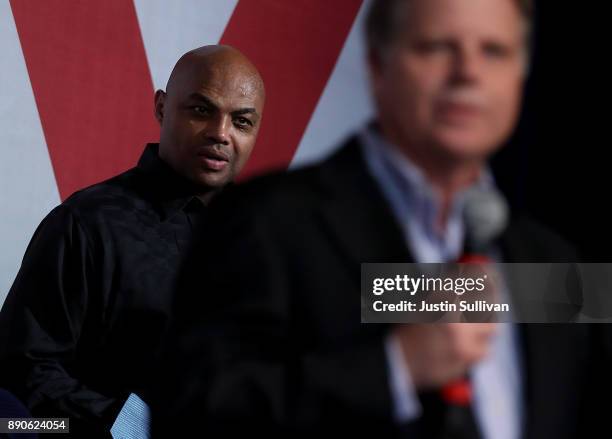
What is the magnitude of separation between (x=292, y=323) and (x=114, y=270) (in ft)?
3.57

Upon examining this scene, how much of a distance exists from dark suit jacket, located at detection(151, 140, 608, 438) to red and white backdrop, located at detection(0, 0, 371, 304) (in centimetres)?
127

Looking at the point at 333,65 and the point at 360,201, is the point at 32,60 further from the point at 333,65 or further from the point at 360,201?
the point at 360,201

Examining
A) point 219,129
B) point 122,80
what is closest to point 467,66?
point 219,129

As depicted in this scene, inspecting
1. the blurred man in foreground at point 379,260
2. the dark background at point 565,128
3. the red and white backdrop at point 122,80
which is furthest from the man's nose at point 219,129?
the blurred man in foreground at point 379,260

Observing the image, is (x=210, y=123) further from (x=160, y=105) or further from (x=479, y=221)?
(x=479, y=221)

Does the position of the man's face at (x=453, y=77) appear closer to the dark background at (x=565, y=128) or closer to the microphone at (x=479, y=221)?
the microphone at (x=479, y=221)

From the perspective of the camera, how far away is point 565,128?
1.37 meters

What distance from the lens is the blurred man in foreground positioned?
1.94ft

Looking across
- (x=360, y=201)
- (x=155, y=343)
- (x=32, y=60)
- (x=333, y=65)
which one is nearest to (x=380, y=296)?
(x=360, y=201)

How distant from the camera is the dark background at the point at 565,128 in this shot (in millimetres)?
1314

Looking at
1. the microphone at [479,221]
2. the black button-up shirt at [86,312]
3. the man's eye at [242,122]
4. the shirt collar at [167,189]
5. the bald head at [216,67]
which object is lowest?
the black button-up shirt at [86,312]

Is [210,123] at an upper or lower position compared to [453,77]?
lower

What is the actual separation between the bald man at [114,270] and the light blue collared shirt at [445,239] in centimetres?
101

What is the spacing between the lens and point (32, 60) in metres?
2.20
